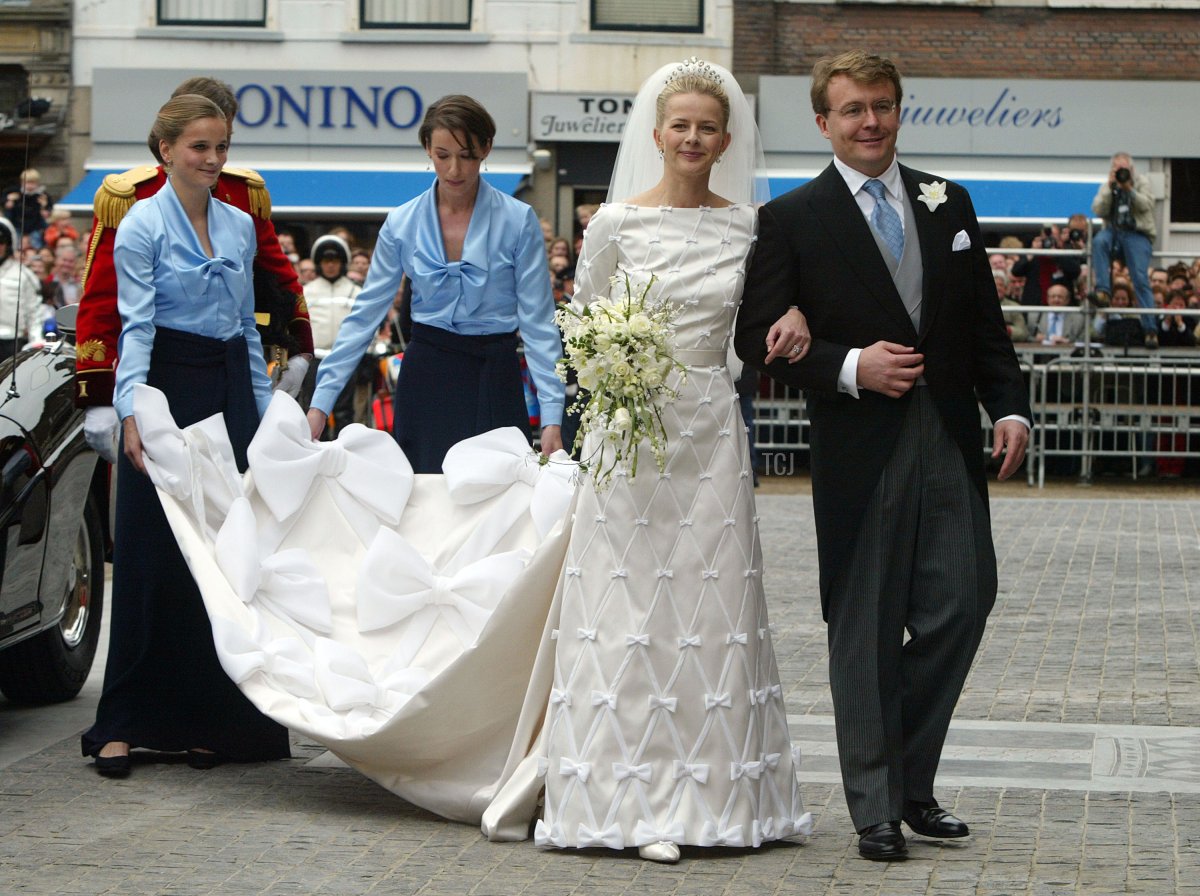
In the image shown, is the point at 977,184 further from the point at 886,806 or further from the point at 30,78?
the point at 886,806

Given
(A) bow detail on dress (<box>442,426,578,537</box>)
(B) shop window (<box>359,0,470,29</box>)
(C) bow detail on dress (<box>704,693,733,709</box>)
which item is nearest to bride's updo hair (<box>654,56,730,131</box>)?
(A) bow detail on dress (<box>442,426,578,537</box>)

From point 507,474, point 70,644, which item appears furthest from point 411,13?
point 507,474

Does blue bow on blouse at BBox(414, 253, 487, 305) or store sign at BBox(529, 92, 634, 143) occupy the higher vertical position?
store sign at BBox(529, 92, 634, 143)

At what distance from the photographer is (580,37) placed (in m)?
26.8

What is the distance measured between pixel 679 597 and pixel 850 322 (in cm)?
89

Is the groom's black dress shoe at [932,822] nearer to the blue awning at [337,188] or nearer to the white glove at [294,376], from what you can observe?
the white glove at [294,376]

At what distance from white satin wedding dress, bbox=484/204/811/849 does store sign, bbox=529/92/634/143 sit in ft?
68.9

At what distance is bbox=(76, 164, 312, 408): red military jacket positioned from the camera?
6.87 m

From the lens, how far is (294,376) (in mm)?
7523

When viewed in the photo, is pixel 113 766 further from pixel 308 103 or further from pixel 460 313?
pixel 308 103

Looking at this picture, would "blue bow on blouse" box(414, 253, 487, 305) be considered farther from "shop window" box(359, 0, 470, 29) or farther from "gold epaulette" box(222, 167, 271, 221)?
"shop window" box(359, 0, 470, 29)

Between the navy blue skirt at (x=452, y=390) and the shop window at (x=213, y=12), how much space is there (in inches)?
826

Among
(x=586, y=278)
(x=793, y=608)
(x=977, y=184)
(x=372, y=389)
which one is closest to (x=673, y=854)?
(x=586, y=278)

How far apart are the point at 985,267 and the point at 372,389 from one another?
13.3 meters
